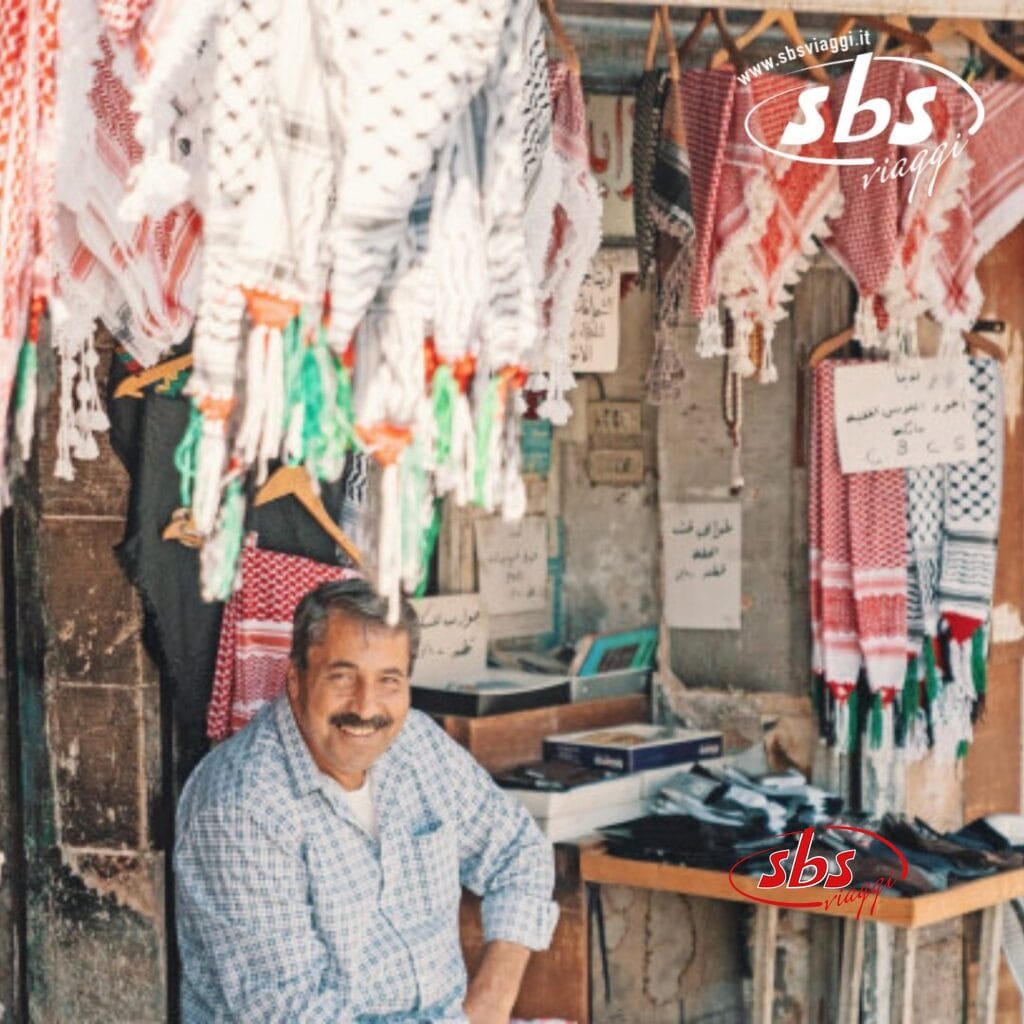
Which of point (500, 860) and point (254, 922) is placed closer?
point (254, 922)

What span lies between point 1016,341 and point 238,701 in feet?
7.66

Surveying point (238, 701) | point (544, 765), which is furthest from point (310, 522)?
point (544, 765)

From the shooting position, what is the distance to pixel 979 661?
18.2ft

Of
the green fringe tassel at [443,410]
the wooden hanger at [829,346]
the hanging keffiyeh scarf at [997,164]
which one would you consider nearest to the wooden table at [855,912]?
the wooden hanger at [829,346]

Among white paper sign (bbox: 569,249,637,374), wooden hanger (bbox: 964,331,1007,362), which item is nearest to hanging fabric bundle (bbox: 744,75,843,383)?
white paper sign (bbox: 569,249,637,374)

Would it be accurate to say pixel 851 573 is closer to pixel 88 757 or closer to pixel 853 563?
pixel 853 563

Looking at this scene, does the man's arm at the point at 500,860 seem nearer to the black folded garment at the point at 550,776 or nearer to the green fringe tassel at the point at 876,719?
the black folded garment at the point at 550,776

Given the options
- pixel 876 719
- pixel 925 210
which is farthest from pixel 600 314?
pixel 876 719

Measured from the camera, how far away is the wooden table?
4.72 m

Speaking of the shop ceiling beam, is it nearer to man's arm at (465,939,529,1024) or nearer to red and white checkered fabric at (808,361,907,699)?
red and white checkered fabric at (808,361,907,699)

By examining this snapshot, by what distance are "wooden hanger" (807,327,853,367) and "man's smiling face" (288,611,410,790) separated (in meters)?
1.74

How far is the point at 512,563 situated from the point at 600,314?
0.73 meters

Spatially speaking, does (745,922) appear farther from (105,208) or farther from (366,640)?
(105,208)

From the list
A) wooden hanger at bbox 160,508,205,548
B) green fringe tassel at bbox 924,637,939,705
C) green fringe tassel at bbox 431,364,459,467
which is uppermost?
green fringe tassel at bbox 431,364,459,467
